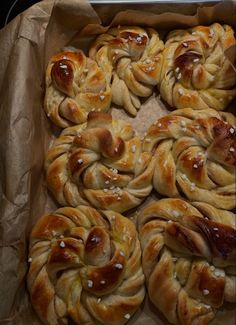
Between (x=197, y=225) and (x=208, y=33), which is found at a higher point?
(x=208, y=33)

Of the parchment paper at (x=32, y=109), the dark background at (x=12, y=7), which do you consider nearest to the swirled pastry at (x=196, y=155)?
the parchment paper at (x=32, y=109)

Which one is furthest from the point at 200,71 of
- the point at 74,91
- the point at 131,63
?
the point at 74,91

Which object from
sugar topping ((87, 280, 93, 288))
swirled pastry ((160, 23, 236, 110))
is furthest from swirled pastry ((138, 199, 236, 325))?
Answer: swirled pastry ((160, 23, 236, 110))

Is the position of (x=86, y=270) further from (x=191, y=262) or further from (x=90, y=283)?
(x=191, y=262)

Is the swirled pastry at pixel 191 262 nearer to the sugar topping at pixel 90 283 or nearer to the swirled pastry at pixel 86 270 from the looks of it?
the swirled pastry at pixel 86 270

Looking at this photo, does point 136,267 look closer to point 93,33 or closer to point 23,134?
point 23,134

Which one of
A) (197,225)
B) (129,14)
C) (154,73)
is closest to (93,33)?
(129,14)
